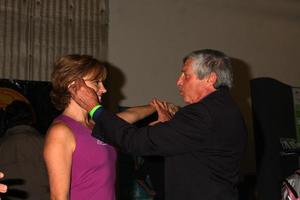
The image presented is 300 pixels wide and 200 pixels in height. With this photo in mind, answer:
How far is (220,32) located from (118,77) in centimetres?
119

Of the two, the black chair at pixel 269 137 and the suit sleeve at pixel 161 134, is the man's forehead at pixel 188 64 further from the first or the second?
the black chair at pixel 269 137

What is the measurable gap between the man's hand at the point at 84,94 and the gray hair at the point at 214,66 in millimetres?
460

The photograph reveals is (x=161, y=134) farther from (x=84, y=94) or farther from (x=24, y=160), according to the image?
(x=24, y=160)

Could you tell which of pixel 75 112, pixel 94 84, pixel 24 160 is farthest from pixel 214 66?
pixel 24 160

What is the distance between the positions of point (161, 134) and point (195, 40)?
101 inches

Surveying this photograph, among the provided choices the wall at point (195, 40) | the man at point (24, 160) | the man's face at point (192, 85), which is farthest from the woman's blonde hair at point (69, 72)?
the wall at point (195, 40)

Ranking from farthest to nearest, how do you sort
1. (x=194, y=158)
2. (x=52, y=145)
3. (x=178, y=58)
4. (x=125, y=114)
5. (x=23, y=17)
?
1. (x=178, y=58)
2. (x=23, y=17)
3. (x=125, y=114)
4. (x=194, y=158)
5. (x=52, y=145)

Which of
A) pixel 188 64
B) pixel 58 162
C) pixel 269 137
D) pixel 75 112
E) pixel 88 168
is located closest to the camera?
pixel 58 162

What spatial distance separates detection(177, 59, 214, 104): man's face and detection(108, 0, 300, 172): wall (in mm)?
1834

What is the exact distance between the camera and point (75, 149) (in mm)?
1621

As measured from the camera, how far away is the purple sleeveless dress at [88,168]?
63.9 inches

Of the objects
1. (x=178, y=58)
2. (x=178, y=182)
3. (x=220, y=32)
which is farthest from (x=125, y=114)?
(x=220, y=32)

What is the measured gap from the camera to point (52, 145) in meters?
1.55

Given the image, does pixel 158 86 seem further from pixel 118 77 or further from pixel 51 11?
pixel 51 11
